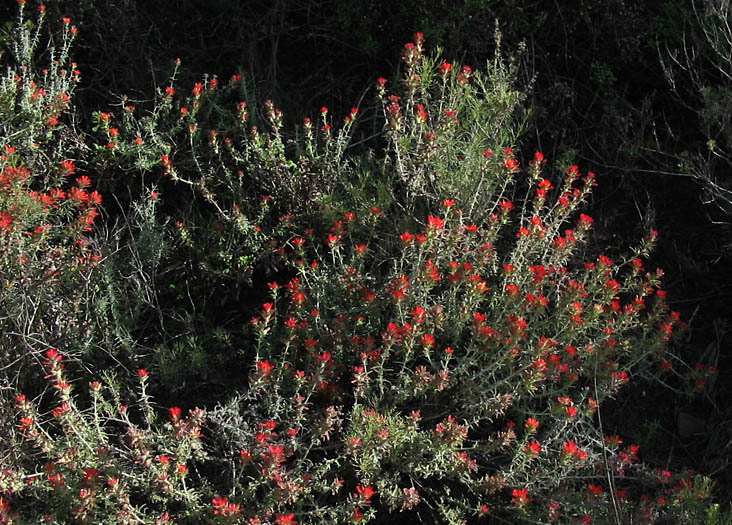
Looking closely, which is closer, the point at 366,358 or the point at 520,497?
→ the point at 520,497

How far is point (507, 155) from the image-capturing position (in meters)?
2.87

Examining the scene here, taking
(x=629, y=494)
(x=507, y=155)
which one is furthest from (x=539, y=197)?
(x=629, y=494)

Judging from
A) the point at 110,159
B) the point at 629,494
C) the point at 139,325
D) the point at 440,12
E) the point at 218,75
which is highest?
the point at 440,12

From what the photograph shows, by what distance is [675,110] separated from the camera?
4.00 meters

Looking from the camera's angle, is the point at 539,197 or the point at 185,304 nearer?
the point at 539,197

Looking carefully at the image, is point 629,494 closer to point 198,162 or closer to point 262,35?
point 198,162

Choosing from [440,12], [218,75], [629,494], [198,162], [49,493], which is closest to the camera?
[49,493]

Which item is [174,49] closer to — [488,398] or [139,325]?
[139,325]

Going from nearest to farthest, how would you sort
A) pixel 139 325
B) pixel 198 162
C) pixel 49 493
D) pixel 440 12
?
pixel 49 493 < pixel 139 325 < pixel 198 162 < pixel 440 12

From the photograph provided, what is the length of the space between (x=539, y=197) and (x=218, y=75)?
6.83ft

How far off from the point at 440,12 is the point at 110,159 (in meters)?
1.76

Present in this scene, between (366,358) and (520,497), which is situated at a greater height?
(366,358)

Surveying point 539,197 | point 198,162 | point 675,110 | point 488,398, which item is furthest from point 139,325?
point 675,110

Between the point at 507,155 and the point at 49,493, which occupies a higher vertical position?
the point at 507,155
